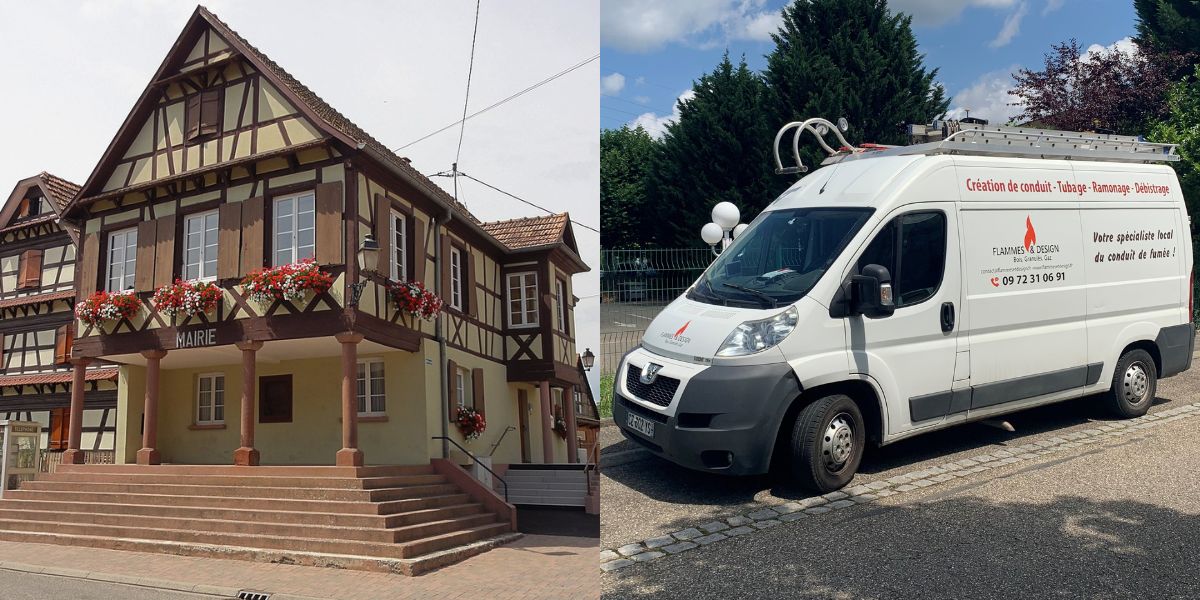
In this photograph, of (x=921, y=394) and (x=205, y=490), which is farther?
(x=921, y=394)

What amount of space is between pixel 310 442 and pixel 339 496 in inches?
10.1

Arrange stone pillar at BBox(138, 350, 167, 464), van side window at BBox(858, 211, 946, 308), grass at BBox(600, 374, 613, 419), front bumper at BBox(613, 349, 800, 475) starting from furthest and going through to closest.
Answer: van side window at BBox(858, 211, 946, 308), grass at BBox(600, 374, 613, 419), front bumper at BBox(613, 349, 800, 475), stone pillar at BBox(138, 350, 167, 464)

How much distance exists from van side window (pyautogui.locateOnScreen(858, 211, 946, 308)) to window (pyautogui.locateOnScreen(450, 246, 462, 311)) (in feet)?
7.94

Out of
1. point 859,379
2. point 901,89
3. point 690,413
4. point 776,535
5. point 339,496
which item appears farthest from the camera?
point 901,89

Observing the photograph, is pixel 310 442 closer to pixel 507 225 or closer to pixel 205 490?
pixel 205 490

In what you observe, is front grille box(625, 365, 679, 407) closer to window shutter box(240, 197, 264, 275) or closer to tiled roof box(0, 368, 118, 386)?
window shutter box(240, 197, 264, 275)

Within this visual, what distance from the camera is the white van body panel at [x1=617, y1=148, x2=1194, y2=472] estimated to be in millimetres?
4012

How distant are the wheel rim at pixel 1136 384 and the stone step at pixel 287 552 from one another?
15.8 feet

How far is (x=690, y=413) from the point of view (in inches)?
149

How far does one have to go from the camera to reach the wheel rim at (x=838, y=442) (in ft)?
13.2

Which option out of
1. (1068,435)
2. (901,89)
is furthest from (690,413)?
(901,89)

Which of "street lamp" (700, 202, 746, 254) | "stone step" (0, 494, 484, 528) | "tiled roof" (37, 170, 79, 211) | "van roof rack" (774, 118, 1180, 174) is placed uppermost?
"street lamp" (700, 202, 746, 254)

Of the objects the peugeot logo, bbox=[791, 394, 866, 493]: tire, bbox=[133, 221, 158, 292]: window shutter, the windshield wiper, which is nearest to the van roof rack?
the windshield wiper

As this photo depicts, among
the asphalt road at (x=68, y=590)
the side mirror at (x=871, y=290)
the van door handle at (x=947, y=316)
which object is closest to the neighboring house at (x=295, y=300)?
the asphalt road at (x=68, y=590)
